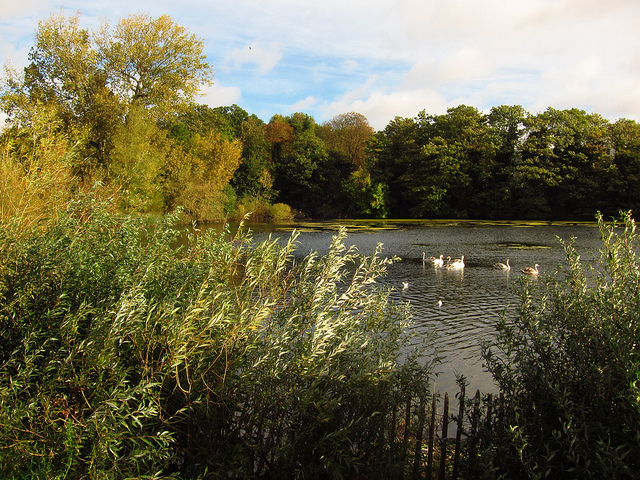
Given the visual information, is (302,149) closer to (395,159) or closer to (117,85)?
(395,159)

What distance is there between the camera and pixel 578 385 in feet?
12.0

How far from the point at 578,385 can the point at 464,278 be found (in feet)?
60.9

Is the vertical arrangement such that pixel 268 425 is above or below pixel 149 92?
below

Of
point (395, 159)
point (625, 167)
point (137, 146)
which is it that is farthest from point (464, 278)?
point (395, 159)

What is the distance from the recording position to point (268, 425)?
141 inches

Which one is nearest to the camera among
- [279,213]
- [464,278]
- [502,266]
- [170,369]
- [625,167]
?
[170,369]

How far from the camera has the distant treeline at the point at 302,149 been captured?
26484 millimetres

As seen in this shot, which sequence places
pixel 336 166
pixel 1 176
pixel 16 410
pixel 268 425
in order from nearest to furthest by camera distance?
pixel 16 410 → pixel 268 425 → pixel 1 176 → pixel 336 166

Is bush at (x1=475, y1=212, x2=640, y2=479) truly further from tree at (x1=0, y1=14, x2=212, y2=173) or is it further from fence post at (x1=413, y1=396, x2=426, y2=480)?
tree at (x1=0, y1=14, x2=212, y2=173)

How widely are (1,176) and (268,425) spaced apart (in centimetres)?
786

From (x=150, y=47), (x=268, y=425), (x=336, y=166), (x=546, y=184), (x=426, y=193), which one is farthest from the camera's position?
(x=336, y=166)

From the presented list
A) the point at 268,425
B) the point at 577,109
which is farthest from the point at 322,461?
the point at 577,109

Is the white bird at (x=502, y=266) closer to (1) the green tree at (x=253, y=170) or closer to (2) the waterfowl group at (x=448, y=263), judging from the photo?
(2) the waterfowl group at (x=448, y=263)

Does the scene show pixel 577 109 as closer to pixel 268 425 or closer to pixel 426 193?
pixel 426 193
